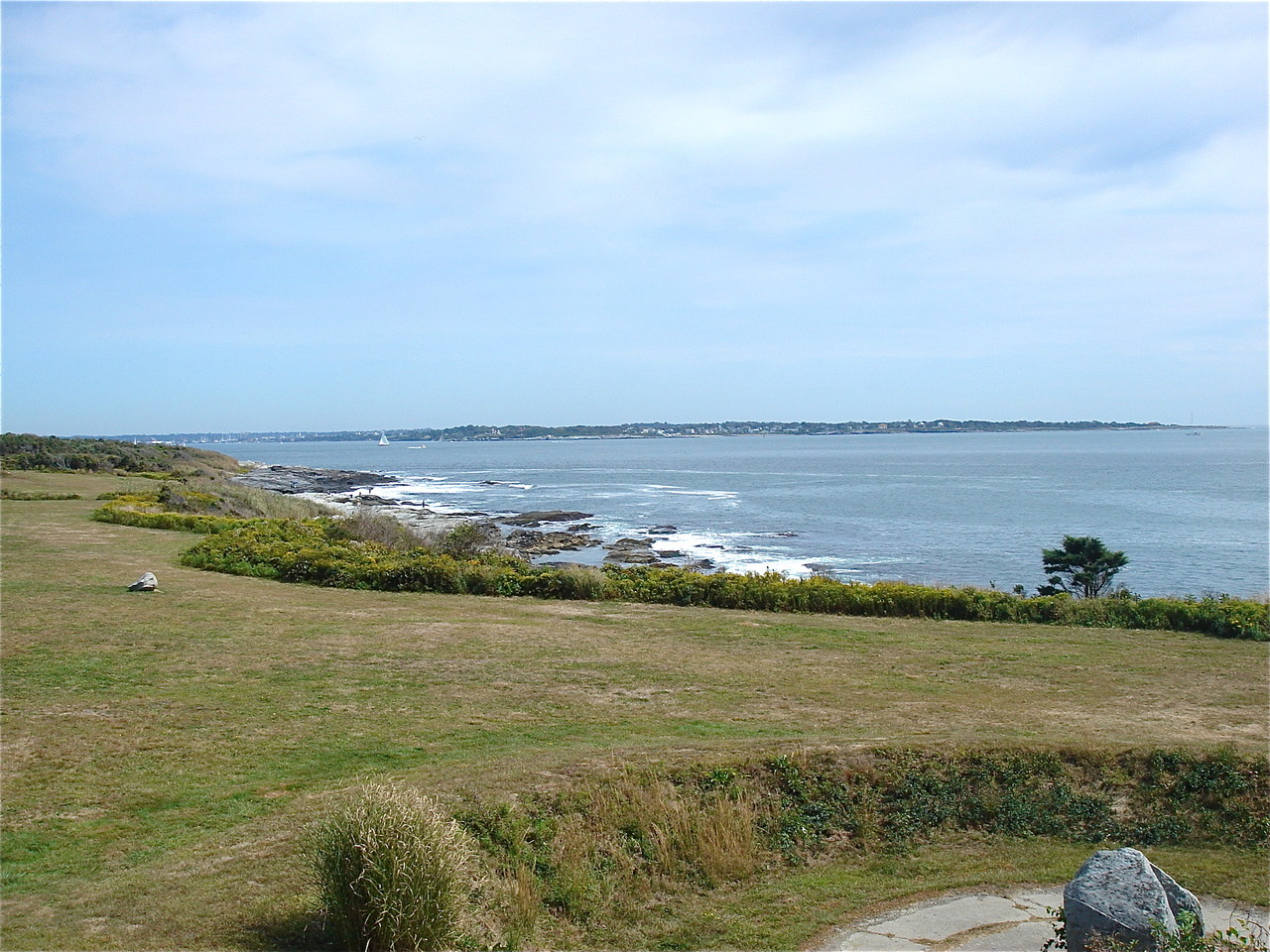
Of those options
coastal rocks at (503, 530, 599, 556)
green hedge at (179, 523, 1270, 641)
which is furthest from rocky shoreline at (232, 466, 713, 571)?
green hedge at (179, 523, 1270, 641)

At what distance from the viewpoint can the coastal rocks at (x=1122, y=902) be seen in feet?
20.9

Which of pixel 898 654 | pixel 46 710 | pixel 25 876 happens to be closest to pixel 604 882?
pixel 25 876

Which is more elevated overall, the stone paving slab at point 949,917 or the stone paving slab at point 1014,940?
the stone paving slab at point 1014,940

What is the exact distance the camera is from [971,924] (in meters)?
7.63

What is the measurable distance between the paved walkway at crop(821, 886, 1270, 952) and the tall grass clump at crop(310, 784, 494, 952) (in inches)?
120

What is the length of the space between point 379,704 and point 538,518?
4721 cm

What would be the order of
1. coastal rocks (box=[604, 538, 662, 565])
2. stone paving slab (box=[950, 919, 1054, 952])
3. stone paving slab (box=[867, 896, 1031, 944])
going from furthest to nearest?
coastal rocks (box=[604, 538, 662, 565]) < stone paving slab (box=[867, 896, 1031, 944]) < stone paving slab (box=[950, 919, 1054, 952])

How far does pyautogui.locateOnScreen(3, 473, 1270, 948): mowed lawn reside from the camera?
731 cm

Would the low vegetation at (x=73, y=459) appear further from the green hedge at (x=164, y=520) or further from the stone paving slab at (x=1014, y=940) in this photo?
the stone paving slab at (x=1014, y=940)

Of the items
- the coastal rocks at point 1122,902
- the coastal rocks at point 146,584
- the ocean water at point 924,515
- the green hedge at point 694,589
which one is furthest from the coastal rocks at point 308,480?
the coastal rocks at point 1122,902

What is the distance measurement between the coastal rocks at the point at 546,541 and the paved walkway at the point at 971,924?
36.1m

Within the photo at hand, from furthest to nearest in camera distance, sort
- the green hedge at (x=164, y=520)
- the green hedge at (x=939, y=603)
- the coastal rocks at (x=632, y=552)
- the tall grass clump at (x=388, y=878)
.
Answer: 1. the coastal rocks at (x=632, y=552)
2. the green hedge at (x=164, y=520)
3. the green hedge at (x=939, y=603)
4. the tall grass clump at (x=388, y=878)

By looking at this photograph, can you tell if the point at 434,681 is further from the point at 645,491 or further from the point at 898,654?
the point at 645,491

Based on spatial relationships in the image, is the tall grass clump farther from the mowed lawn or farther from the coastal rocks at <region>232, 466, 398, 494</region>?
the coastal rocks at <region>232, 466, 398, 494</region>
